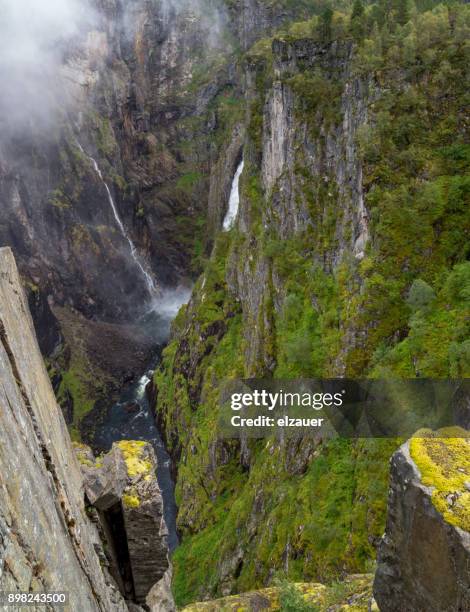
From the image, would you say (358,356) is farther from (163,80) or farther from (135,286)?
(163,80)

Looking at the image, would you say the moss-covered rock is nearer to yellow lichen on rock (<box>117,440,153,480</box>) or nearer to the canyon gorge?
the canyon gorge

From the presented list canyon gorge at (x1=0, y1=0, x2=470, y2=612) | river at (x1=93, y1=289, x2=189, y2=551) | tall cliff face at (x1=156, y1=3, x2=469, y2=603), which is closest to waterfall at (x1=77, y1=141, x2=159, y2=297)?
canyon gorge at (x1=0, y1=0, x2=470, y2=612)

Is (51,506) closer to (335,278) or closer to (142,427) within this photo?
(335,278)

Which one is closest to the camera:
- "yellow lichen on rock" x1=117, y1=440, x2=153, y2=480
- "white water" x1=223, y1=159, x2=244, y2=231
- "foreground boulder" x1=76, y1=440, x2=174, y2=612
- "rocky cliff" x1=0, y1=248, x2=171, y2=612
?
"rocky cliff" x1=0, y1=248, x2=171, y2=612

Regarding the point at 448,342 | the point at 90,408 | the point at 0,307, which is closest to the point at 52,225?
the point at 90,408

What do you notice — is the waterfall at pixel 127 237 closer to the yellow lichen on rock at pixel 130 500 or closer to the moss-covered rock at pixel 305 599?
the moss-covered rock at pixel 305 599

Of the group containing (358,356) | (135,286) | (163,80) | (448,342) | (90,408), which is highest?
(163,80)
